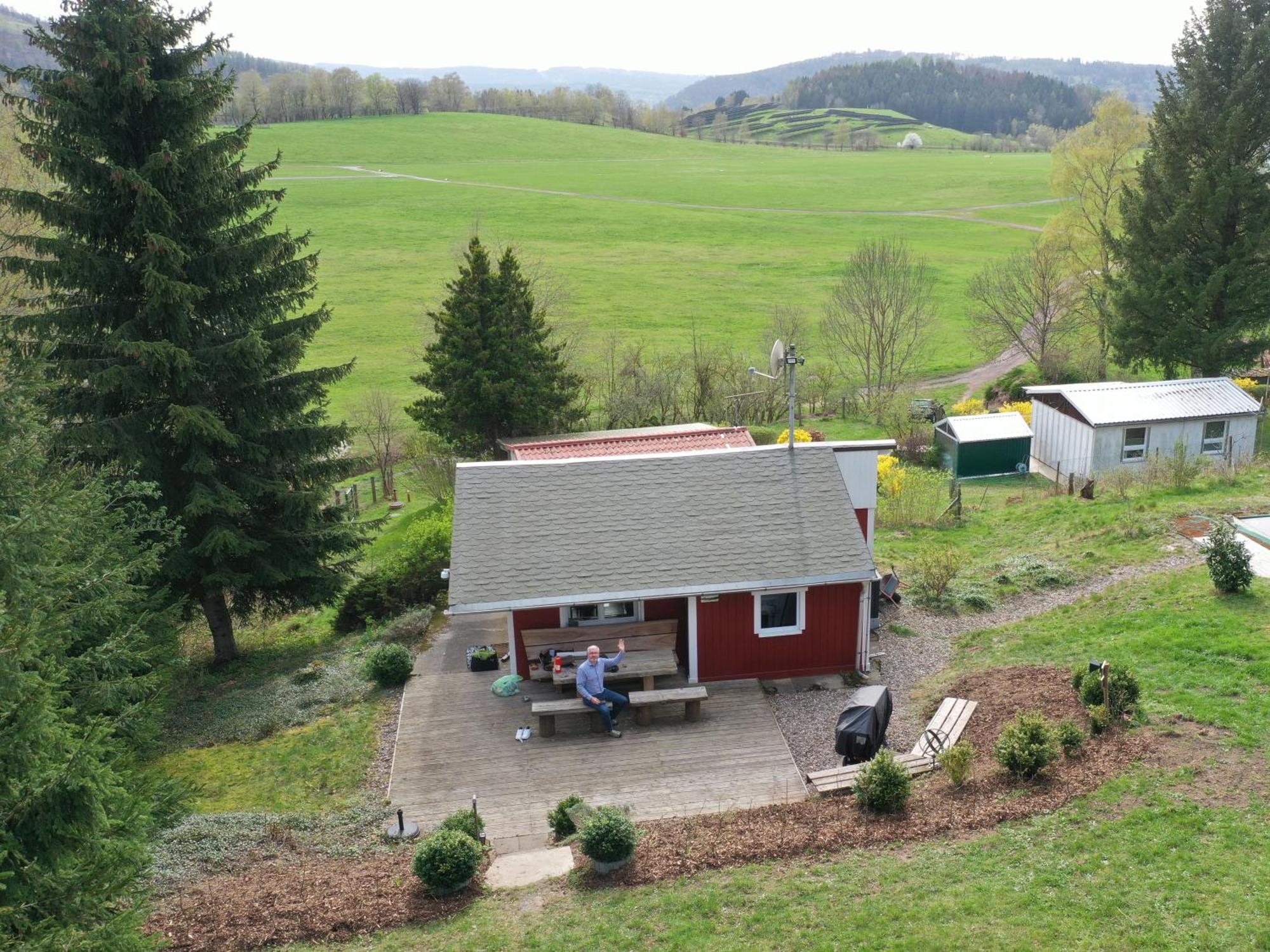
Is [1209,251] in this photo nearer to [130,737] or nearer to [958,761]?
[958,761]

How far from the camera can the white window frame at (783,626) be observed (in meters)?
17.2

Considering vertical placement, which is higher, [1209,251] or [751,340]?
[1209,251]

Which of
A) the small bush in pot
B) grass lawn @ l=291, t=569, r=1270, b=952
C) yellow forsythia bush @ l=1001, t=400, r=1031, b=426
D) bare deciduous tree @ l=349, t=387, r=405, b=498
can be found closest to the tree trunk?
grass lawn @ l=291, t=569, r=1270, b=952

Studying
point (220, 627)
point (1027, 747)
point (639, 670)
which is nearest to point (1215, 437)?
point (1027, 747)

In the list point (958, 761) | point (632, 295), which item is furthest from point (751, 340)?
point (958, 761)

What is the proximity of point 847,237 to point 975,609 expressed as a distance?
74.6m

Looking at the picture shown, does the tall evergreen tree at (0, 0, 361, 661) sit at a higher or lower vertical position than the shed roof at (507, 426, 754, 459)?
higher

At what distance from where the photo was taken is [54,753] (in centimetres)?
876

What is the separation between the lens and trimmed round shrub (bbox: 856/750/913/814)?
12094 millimetres

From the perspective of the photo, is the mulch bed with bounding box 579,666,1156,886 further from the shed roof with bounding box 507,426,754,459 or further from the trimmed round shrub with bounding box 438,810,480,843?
the shed roof with bounding box 507,426,754,459

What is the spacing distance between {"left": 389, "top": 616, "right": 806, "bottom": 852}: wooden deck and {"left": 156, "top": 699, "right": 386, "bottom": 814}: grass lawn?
2.36 feet

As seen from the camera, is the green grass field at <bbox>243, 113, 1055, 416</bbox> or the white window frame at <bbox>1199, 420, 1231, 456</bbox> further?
the green grass field at <bbox>243, 113, 1055, 416</bbox>

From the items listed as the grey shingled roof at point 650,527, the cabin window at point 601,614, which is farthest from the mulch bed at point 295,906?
the cabin window at point 601,614

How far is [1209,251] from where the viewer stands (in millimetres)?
34094
